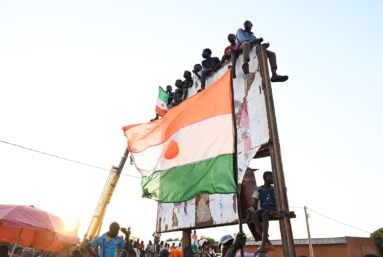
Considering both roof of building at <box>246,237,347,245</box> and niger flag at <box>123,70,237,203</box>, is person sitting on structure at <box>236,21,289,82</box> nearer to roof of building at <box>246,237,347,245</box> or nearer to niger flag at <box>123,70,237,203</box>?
niger flag at <box>123,70,237,203</box>

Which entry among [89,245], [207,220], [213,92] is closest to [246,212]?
[207,220]

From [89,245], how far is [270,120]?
4.64 m

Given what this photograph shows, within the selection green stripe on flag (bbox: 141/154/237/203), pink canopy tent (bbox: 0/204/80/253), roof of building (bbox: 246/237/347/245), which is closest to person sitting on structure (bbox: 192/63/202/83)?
green stripe on flag (bbox: 141/154/237/203)

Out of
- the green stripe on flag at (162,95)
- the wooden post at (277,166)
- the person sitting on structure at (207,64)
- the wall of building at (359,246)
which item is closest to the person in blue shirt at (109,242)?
the wooden post at (277,166)

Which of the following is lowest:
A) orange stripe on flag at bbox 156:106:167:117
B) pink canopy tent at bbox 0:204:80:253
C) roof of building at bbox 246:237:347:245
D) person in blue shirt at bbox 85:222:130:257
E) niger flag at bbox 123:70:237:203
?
person in blue shirt at bbox 85:222:130:257

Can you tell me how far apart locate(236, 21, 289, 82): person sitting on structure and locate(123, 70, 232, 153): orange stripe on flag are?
4.45ft

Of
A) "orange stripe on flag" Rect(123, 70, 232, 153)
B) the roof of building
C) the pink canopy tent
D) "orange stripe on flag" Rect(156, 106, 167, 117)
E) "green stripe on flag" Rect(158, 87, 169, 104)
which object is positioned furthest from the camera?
the roof of building

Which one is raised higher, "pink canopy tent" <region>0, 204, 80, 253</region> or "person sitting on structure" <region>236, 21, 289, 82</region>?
"person sitting on structure" <region>236, 21, 289, 82</region>

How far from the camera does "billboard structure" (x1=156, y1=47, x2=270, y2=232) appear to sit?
579cm

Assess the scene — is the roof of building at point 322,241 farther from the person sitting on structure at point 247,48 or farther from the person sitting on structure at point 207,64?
the person sitting on structure at point 247,48

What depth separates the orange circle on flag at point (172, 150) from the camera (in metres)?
5.69

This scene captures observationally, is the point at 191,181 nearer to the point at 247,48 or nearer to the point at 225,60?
the point at 247,48

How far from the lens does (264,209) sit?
511 centimetres

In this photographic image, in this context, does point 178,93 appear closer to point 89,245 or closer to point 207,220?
point 207,220
